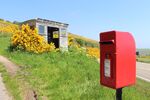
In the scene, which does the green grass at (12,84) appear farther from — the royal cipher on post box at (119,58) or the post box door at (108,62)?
the royal cipher on post box at (119,58)

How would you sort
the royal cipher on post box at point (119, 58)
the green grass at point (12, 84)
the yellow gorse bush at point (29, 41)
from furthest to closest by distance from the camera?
the yellow gorse bush at point (29, 41) < the green grass at point (12, 84) < the royal cipher on post box at point (119, 58)

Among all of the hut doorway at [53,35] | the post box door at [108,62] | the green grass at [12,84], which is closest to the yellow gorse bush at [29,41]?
the hut doorway at [53,35]

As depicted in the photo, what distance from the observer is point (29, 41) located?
2373cm

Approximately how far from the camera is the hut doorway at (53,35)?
2803 centimetres

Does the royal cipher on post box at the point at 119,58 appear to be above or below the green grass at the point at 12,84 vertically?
above

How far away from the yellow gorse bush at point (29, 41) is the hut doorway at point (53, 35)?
3.12 metres

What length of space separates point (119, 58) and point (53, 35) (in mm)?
24562

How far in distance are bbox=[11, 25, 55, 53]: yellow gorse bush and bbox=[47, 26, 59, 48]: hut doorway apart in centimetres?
312

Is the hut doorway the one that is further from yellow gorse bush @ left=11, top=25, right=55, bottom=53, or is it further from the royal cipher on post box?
the royal cipher on post box

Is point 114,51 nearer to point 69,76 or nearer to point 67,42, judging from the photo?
point 69,76

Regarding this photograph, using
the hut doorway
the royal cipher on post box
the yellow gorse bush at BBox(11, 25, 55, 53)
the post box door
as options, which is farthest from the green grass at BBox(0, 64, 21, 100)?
the hut doorway

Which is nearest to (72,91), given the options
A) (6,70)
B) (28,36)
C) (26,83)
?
(26,83)

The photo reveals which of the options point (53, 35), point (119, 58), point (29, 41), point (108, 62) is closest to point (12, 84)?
point (108, 62)

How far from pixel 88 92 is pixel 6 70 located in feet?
19.9
